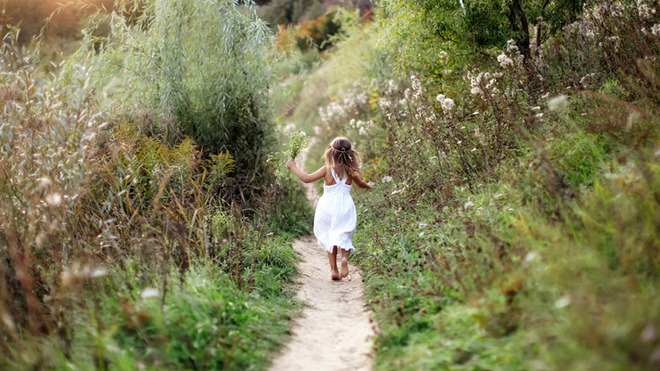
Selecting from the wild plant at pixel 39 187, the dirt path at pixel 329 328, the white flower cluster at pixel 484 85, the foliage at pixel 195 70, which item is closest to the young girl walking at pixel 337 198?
the dirt path at pixel 329 328

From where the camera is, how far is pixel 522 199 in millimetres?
4508

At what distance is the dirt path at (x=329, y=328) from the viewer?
3686 mm

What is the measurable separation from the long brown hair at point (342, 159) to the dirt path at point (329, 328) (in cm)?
130

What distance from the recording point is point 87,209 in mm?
5559

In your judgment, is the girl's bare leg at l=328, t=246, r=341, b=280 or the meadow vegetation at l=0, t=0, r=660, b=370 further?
the girl's bare leg at l=328, t=246, r=341, b=280

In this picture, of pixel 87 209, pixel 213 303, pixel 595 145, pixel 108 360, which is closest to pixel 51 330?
pixel 108 360

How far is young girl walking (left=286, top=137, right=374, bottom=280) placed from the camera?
6301 millimetres

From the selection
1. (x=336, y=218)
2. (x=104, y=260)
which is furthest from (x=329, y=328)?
(x=104, y=260)

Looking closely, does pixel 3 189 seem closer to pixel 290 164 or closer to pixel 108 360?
pixel 108 360

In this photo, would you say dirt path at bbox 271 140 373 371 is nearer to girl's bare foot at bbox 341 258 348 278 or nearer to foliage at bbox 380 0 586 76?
Result: girl's bare foot at bbox 341 258 348 278

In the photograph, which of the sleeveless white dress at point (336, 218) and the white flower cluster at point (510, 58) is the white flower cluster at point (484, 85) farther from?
the sleeveless white dress at point (336, 218)

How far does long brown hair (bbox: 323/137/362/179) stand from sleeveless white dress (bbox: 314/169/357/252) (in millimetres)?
80

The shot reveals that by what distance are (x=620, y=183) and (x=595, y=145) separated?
123 cm

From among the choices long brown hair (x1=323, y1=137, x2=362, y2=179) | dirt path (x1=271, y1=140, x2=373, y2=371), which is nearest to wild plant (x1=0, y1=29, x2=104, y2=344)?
dirt path (x1=271, y1=140, x2=373, y2=371)
